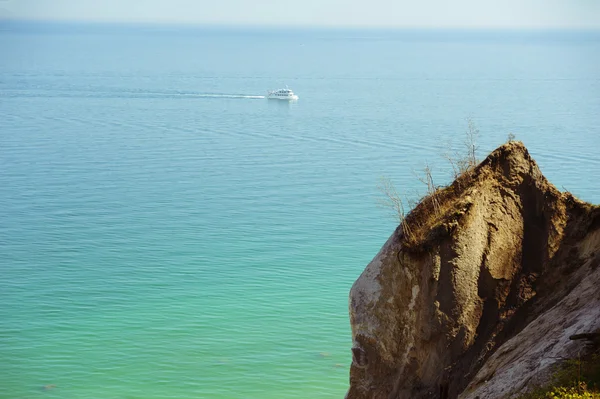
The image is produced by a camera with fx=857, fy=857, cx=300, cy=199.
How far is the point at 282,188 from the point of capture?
70000 mm

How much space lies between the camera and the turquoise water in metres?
35.8

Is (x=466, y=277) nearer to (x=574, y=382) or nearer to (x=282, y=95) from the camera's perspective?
(x=574, y=382)

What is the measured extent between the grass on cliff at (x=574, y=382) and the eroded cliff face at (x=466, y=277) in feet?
9.54

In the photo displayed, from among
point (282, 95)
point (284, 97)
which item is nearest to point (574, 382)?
point (284, 97)

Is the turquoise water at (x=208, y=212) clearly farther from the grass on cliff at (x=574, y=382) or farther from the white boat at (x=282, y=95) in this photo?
the grass on cliff at (x=574, y=382)

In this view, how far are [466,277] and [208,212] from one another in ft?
158

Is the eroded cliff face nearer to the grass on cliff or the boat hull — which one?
the grass on cliff

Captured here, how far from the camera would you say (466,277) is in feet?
50.4

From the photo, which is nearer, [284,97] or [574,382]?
[574,382]

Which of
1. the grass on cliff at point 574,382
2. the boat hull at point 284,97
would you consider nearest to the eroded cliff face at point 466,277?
the grass on cliff at point 574,382

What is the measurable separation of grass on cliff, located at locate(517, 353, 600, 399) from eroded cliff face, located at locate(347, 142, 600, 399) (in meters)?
2.91

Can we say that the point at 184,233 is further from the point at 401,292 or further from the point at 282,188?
the point at 401,292

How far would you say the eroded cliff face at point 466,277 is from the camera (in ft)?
49.8

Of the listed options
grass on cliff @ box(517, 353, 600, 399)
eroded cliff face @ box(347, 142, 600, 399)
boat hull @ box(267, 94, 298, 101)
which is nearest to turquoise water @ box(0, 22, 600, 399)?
boat hull @ box(267, 94, 298, 101)
